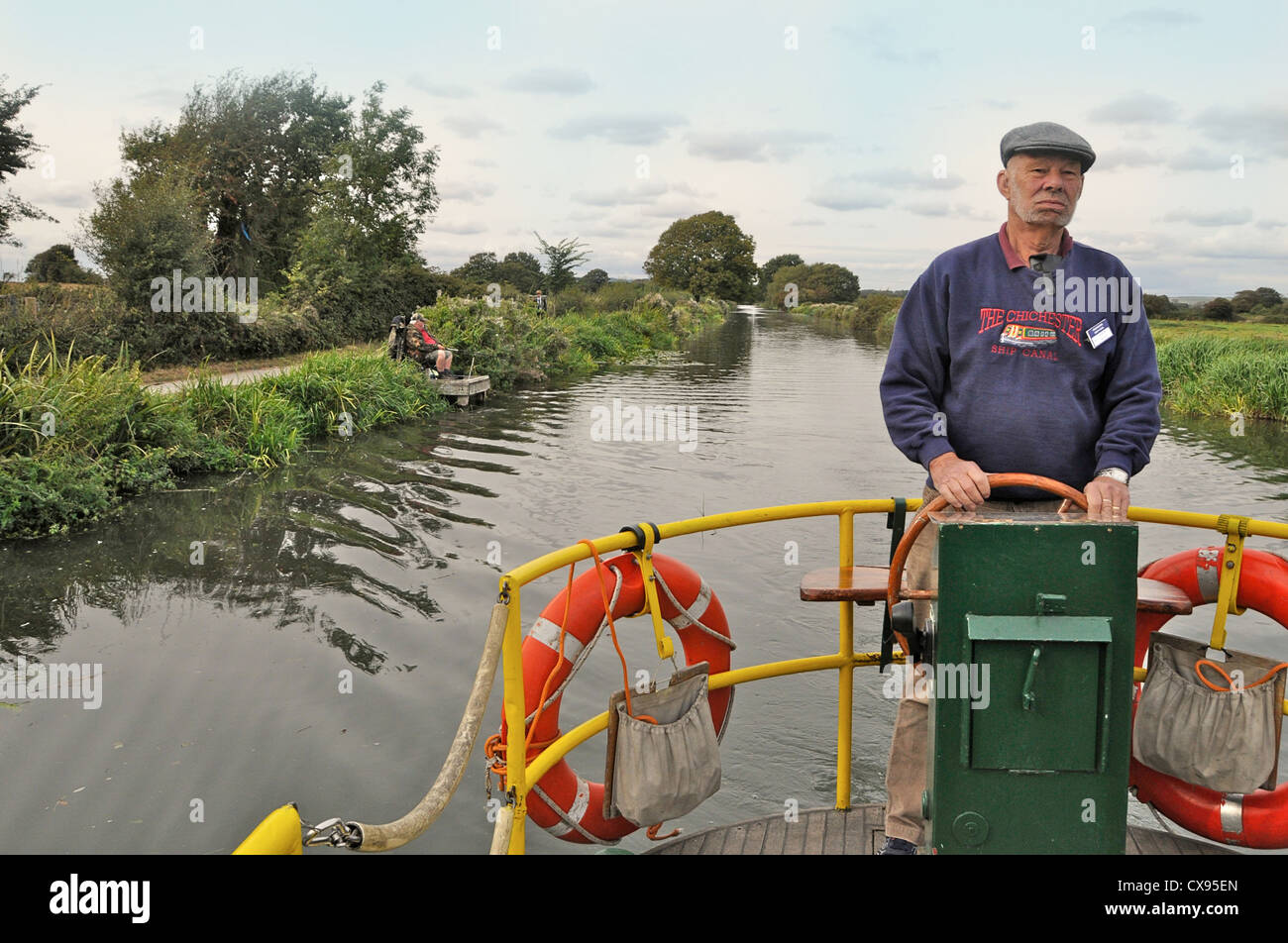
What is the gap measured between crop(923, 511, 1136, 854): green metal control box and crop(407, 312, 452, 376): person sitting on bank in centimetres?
1850

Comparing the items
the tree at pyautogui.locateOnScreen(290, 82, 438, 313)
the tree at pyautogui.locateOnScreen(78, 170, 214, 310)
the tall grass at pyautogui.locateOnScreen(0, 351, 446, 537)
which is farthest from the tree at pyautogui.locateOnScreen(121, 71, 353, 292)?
the tall grass at pyautogui.locateOnScreen(0, 351, 446, 537)

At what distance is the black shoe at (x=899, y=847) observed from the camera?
9.99ft

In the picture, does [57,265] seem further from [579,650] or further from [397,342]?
[579,650]

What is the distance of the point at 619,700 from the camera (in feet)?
9.58

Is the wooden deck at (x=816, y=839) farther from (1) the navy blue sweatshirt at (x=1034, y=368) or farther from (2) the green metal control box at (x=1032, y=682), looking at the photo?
(1) the navy blue sweatshirt at (x=1034, y=368)

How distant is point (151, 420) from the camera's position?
12242mm

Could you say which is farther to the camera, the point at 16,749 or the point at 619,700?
the point at 16,749

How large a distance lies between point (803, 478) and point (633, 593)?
37.9ft

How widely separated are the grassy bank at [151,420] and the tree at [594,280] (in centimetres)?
3047

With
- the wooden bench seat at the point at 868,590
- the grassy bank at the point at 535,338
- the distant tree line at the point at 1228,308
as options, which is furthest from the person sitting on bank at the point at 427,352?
the distant tree line at the point at 1228,308

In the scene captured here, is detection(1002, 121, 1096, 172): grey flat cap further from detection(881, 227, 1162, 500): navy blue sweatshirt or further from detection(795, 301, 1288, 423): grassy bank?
detection(795, 301, 1288, 423): grassy bank
